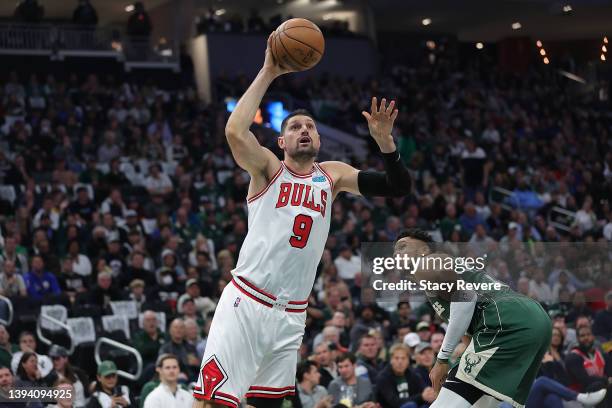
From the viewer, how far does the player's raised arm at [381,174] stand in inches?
255

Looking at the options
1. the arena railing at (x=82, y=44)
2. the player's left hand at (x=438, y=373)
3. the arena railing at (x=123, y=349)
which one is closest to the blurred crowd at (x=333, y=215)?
the arena railing at (x=123, y=349)

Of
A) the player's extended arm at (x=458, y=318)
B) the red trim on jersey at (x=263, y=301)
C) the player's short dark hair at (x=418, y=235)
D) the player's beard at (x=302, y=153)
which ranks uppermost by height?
the player's beard at (x=302, y=153)

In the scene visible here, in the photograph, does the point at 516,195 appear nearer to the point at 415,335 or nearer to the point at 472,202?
the point at 472,202

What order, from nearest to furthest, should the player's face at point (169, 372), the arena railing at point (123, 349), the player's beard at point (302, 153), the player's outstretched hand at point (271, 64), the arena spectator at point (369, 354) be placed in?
A: 1. the player's outstretched hand at point (271, 64)
2. the player's beard at point (302, 153)
3. the player's face at point (169, 372)
4. the arena railing at point (123, 349)
5. the arena spectator at point (369, 354)

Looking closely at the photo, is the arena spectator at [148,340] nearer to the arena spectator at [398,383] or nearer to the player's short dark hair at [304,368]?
the player's short dark hair at [304,368]

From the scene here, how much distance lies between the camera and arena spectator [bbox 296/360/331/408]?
11391mm

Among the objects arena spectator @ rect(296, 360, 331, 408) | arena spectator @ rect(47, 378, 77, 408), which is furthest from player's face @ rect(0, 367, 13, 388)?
arena spectator @ rect(296, 360, 331, 408)

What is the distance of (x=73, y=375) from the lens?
1117 centimetres

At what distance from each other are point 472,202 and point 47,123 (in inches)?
344

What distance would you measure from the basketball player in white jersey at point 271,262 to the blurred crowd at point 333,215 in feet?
14.0

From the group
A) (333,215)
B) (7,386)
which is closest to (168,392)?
(7,386)

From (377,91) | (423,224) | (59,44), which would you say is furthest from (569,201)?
(59,44)

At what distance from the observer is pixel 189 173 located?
20.4m

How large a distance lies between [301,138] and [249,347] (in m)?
1.30
